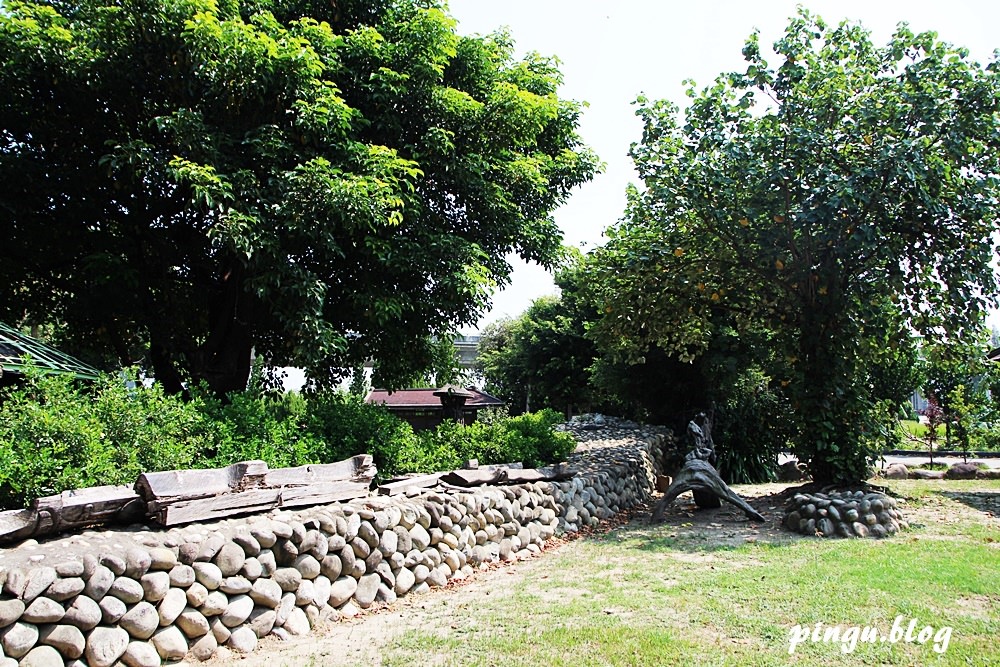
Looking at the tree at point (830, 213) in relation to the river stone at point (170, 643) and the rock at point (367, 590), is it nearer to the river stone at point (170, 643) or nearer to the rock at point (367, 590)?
the rock at point (367, 590)

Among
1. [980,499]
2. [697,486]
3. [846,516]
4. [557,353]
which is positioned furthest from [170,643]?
[557,353]

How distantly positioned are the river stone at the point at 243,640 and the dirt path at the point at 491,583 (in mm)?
54

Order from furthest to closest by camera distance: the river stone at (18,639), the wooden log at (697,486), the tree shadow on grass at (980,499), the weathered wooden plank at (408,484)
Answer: the tree shadow on grass at (980,499) < the wooden log at (697,486) < the weathered wooden plank at (408,484) < the river stone at (18,639)

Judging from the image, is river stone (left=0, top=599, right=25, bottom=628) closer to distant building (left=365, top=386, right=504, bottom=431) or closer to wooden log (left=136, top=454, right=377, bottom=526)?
wooden log (left=136, top=454, right=377, bottom=526)

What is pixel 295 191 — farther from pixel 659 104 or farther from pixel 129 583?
pixel 659 104

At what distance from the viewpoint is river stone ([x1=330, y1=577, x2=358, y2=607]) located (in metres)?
5.53

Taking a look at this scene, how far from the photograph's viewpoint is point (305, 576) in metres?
5.37

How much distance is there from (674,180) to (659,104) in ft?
4.32

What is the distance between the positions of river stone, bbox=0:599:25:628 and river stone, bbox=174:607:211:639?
0.95 meters

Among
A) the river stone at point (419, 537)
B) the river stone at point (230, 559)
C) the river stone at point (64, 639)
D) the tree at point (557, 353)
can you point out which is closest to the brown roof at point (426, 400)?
the tree at point (557, 353)

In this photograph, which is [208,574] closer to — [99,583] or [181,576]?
[181,576]

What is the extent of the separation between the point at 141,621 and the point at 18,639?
26.1 inches

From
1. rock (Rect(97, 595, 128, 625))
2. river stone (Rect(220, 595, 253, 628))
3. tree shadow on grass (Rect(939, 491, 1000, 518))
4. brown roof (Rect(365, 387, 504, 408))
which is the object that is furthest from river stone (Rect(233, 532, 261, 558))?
brown roof (Rect(365, 387, 504, 408))

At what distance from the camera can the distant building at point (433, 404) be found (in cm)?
1373
